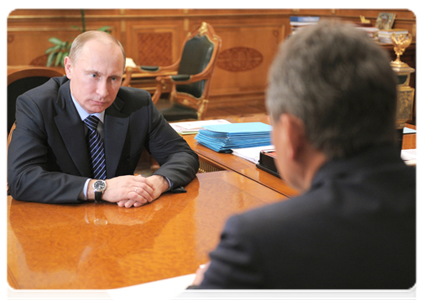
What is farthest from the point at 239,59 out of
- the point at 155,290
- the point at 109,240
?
the point at 155,290

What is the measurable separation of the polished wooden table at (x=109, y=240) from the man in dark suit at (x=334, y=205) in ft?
1.65

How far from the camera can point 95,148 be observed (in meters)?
2.04

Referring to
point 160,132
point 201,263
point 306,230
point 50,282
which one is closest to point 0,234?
point 50,282

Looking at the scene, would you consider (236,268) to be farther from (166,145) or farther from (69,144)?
(166,145)

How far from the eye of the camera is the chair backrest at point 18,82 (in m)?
2.59

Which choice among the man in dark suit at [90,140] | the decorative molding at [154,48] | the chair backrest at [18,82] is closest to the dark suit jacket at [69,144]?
the man in dark suit at [90,140]

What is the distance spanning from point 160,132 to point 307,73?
1538mm

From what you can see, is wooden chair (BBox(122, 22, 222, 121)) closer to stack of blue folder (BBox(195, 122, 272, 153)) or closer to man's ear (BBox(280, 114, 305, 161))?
stack of blue folder (BBox(195, 122, 272, 153))

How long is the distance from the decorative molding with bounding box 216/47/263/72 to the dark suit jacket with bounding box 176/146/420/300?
6681mm

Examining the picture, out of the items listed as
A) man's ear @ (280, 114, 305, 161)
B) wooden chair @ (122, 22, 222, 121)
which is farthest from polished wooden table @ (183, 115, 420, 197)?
wooden chair @ (122, 22, 222, 121)

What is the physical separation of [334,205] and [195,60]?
4609 mm

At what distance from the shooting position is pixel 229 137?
232 centimetres

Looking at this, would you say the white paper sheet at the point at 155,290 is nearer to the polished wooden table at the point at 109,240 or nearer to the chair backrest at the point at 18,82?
the polished wooden table at the point at 109,240

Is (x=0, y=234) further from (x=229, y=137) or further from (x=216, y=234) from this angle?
(x=229, y=137)
